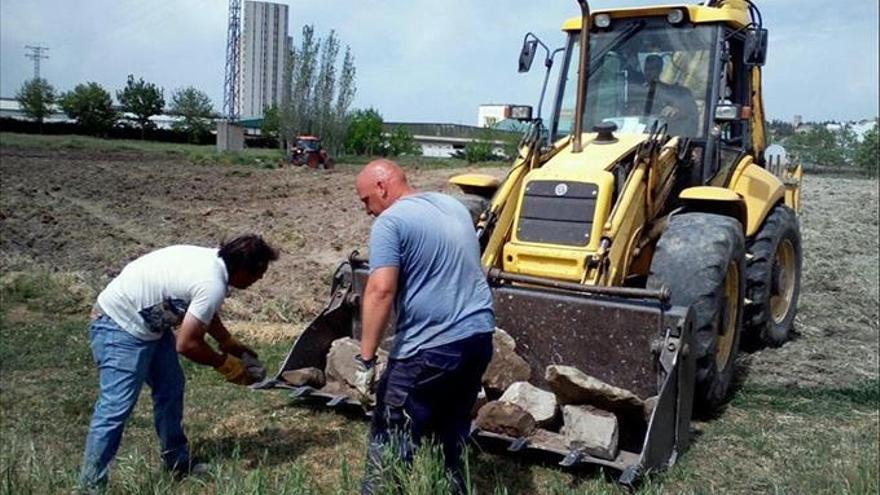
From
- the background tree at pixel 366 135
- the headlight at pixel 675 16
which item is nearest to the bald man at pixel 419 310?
the headlight at pixel 675 16

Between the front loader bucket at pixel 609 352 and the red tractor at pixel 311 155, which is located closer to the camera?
the front loader bucket at pixel 609 352

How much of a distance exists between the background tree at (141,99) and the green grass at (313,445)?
75.1 inches

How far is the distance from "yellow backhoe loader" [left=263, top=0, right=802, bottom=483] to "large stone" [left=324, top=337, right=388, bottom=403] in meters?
0.12

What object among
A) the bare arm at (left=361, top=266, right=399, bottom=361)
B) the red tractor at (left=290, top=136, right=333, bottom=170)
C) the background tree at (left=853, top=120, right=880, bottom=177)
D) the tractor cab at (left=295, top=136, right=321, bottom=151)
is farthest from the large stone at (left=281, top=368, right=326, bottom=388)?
the red tractor at (left=290, top=136, right=333, bottom=170)

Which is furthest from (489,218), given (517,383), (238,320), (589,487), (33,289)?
(33,289)

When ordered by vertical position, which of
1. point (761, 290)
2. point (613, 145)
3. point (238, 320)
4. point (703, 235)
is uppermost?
→ point (613, 145)

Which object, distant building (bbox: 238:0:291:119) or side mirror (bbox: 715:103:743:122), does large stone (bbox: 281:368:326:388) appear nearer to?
distant building (bbox: 238:0:291:119)

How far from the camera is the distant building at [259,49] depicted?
448cm

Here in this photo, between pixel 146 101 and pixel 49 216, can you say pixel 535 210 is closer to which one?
pixel 146 101

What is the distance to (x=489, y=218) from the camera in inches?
255

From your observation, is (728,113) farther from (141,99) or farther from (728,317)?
(141,99)

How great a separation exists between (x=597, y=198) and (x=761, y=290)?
6.36ft

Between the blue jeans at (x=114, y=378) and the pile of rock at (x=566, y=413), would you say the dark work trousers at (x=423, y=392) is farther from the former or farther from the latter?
the blue jeans at (x=114, y=378)

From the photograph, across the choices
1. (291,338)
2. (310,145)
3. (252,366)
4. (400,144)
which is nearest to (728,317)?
(252,366)
